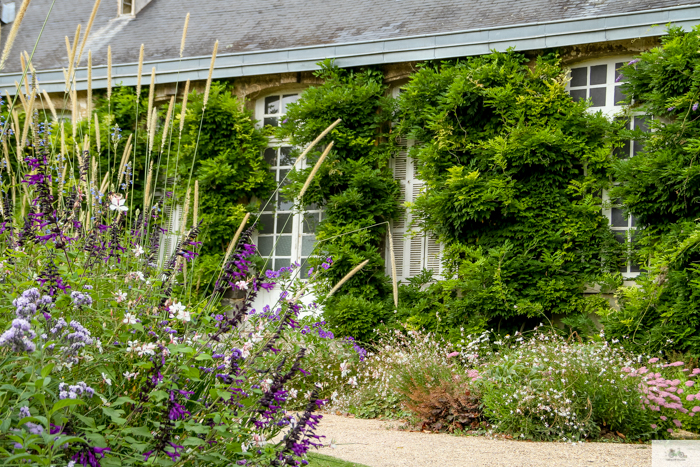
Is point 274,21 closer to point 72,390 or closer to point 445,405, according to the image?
point 445,405

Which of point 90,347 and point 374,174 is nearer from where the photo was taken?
point 90,347

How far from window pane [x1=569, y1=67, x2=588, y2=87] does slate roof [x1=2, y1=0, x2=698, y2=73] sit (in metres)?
0.56

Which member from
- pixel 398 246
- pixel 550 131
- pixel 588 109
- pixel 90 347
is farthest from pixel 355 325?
pixel 90 347

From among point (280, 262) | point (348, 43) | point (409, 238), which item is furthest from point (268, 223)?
point (348, 43)

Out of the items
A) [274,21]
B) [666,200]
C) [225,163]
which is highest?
[274,21]

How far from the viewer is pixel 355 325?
6.94m

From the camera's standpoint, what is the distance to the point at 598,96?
6848mm

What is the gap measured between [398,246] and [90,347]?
594 centimetres

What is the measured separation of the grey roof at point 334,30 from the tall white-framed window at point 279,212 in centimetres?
59

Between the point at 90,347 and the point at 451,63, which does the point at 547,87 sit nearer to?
the point at 451,63

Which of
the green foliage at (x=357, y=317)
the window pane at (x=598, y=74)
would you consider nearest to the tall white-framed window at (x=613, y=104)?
the window pane at (x=598, y=74)

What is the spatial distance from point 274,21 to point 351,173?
3.12 meters

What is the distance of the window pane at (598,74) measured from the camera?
683 centimetres

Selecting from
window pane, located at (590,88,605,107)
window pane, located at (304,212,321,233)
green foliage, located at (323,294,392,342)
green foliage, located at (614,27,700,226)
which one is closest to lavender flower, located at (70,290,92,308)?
green foliage, located at (323,294,392,342)
